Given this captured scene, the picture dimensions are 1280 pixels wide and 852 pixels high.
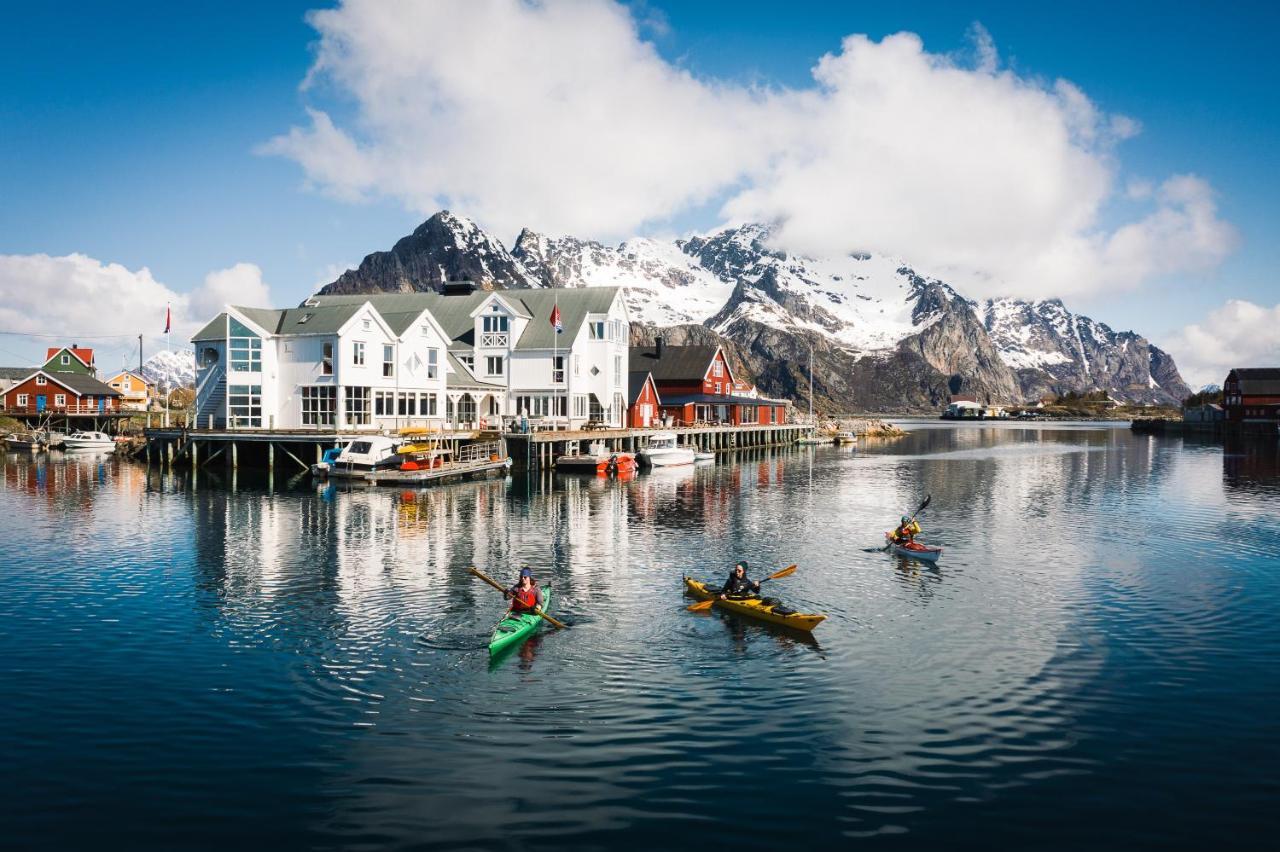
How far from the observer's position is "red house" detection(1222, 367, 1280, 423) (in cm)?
15538

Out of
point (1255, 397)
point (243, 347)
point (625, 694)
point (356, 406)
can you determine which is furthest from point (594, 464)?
point (1255, 397)

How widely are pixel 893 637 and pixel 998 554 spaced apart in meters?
16.0

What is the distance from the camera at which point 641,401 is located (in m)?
99.1

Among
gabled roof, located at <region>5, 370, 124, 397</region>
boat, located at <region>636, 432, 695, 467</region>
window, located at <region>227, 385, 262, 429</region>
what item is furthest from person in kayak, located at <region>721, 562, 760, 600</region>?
gabled roof, located at <region>5, 370, 124, 397</region>

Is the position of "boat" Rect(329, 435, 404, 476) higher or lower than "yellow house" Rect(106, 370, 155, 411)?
lower

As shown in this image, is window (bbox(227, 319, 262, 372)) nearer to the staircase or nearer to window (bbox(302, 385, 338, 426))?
the staircase

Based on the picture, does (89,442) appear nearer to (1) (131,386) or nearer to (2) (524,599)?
(1) (131,386)

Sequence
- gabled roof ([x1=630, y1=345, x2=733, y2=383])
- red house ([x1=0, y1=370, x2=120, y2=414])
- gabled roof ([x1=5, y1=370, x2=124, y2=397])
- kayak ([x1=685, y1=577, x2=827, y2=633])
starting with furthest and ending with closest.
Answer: gabled roof ([x1=630, y1=345, x2=733, y2=383]), gabled roof ([x1=5, y1=370, x2=124, y2=397]), red house ([x1=0, y1=370, x2=120, y2=414]), kayak ([x1=685, y1=577, x2=827, y2=633])

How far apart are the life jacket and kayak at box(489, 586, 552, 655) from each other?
0.21 metres

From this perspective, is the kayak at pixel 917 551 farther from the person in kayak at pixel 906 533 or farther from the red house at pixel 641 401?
the red house at pixel 641 401

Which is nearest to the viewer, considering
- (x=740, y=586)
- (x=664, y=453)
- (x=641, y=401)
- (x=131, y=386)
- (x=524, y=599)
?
(x=524, y=599)

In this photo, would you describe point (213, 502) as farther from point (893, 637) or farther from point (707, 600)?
point (893, 637)

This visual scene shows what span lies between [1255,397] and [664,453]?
133m

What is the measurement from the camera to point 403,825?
1372 centimetres
